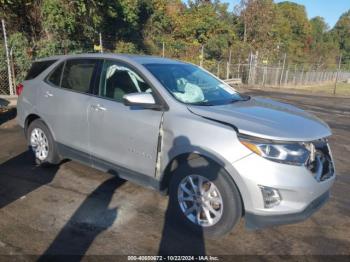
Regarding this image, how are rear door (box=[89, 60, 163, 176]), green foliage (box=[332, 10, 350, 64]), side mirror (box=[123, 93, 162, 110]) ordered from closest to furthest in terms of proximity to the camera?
1. side mirror (box=[123, 93, 162, 110])
2. rear door (box=[89, 60, 163, 176])
3. green foliage (box=[332, 10, 350, 64])

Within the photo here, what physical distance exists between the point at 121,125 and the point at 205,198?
1.28 m

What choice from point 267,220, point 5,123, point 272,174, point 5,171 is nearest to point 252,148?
point 272,174

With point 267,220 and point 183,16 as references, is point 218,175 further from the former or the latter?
point 183,16

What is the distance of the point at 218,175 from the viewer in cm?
344

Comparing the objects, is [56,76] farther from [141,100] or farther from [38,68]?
[141,100]

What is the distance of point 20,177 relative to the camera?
16.4 feet

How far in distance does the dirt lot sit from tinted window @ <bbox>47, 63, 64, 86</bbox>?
126 cm

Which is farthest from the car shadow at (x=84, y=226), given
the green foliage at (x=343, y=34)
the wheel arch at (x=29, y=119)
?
the green foliage at (x=343, y=34)

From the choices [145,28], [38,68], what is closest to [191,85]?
[38,68]

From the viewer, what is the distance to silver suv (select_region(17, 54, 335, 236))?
3.27m

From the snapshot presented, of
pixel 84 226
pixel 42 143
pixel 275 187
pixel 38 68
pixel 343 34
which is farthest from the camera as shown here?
pixel 343 34

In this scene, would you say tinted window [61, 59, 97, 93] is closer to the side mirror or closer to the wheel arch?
the wheel arch

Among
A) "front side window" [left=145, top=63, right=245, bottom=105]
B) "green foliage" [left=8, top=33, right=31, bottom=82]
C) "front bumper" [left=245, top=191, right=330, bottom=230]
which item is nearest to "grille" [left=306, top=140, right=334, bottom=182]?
"front bumper" [left=245, top=191, right=330, bottom=230]

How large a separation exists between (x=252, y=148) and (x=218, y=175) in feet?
1.37
